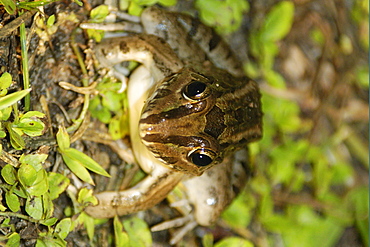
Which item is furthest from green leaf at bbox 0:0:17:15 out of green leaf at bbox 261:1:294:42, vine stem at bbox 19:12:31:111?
green leaf at bbox 261:1:294:42

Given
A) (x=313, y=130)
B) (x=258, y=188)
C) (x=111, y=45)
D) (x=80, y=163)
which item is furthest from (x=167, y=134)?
(x=313, y=130)

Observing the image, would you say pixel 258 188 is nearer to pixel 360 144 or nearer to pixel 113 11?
pixel 360 144

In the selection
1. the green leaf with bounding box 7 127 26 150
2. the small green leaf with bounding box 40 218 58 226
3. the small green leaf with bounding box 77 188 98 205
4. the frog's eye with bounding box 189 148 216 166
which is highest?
the green leaf with bounding box 7 127 26 150

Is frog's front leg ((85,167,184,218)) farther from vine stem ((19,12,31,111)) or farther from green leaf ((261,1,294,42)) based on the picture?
green leaf ((261,1,294,42))

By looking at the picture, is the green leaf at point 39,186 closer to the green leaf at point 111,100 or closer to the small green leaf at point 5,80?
the small green leaf at point 5,80

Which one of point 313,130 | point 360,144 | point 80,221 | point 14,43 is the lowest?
point 360,144

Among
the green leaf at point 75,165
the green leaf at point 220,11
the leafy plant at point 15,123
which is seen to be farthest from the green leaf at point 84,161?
the green leaf at point 220,11

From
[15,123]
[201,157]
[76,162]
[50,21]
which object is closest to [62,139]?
[76,162]
